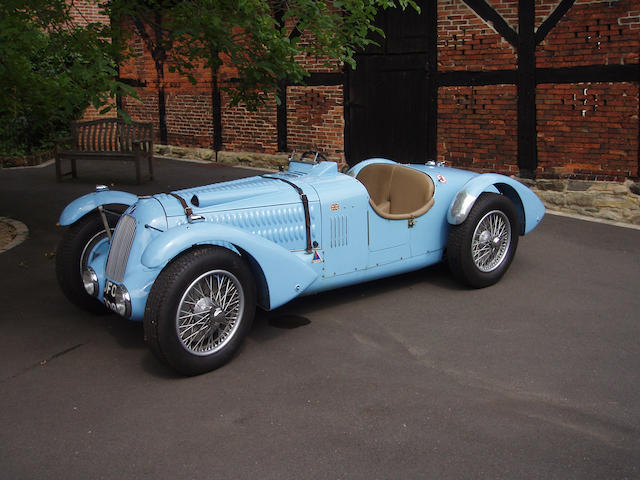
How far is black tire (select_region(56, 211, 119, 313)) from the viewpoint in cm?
529

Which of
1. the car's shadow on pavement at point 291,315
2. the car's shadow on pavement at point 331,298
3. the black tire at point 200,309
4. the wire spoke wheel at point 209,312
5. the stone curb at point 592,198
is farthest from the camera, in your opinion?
the stone curb at point 592,198

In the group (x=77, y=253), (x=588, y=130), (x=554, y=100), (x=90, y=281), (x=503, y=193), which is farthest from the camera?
(x=554, y=100)

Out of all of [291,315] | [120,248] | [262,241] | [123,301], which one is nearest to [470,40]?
[291,315]

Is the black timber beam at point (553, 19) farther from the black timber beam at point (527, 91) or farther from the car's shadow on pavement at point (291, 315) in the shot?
the car's shadow on pavement at point (291, 315)

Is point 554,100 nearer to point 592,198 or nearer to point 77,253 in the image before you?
point 592,198

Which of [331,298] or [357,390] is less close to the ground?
[331,298]

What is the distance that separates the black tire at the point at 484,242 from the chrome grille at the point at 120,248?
2728 millimetres

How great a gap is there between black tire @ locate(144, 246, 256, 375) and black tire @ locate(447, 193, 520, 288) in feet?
6.87

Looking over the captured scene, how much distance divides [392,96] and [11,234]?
619 cm

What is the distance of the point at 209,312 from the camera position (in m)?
4.44

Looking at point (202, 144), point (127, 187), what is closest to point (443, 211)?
point (127, 187)

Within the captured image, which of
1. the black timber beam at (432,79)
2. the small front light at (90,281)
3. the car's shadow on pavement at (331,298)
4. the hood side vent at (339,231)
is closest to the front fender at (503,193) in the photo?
the car's shadow on pavement at (331,298)

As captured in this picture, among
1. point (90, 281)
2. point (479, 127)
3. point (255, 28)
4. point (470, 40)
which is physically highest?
point (470, 40)

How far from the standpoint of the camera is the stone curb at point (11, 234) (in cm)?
778
